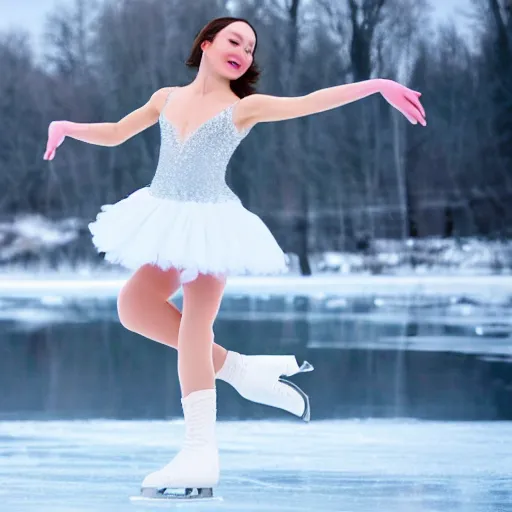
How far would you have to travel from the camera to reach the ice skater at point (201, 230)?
201 cm

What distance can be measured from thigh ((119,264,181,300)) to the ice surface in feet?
1.41

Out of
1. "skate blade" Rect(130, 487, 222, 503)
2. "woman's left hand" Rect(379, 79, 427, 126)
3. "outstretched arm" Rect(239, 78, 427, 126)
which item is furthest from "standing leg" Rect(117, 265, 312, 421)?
"woman's left hand" Rect(379, 79, 427, 126)

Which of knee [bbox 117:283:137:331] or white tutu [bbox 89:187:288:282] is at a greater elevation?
white tutu [bbox 89:187:288:282]

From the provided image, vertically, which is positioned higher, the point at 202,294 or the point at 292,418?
the point at 202,294

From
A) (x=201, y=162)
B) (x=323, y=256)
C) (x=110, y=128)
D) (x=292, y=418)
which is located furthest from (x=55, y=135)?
(x=323, y=256)

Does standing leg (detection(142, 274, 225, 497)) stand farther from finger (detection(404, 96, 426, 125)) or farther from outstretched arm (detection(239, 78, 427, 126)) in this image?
finger (detection(404, 96, 426, 125))

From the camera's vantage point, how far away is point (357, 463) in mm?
2416

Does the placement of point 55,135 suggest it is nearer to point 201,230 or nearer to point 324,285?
point 201,230

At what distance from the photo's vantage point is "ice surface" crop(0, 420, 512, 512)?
203cm

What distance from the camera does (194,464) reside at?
203 cm

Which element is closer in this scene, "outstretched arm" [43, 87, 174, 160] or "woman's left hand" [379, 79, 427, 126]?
"woman's left hand" [379, 79, 427, 126]

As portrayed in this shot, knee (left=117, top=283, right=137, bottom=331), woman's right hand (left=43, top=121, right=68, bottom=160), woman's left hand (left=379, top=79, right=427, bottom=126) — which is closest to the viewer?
woman's left hand (left=379, top=79, right=427, bottom=126)

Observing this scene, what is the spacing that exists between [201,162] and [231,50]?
26cm

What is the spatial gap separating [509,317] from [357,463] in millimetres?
3679
